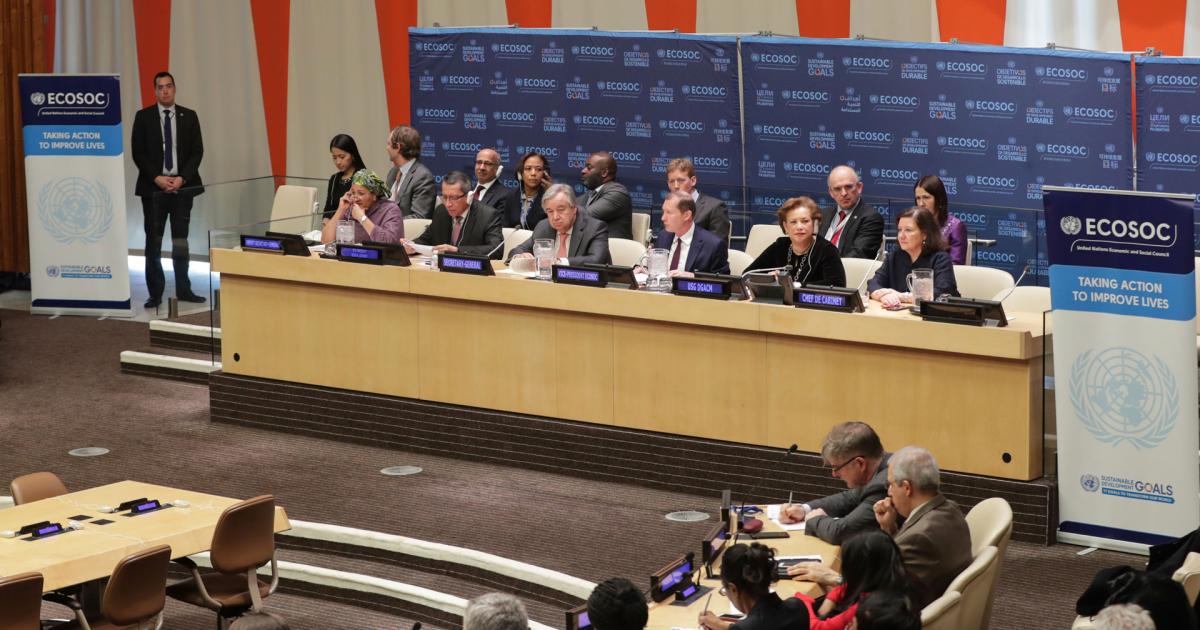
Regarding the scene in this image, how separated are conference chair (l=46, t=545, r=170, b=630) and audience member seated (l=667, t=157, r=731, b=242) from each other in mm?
4763

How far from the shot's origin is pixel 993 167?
9.59m

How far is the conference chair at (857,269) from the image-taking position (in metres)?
8.12

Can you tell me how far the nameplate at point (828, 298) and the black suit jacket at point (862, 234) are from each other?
1594 millimetres

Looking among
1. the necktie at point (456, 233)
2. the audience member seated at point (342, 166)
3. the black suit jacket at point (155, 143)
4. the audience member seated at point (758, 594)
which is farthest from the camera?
the black suit jacket at point (155, 143)

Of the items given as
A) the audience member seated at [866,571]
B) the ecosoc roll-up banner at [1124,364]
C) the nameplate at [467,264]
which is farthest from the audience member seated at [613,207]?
the audience member seated at [866,571]

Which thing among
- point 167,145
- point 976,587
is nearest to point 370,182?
point 167,145

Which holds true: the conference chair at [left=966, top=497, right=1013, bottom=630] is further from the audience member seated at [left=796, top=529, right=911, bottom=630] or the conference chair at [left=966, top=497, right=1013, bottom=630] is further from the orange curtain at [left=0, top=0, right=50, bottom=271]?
the orange curtain at [left=0, top=0, right=50, bottom=271]

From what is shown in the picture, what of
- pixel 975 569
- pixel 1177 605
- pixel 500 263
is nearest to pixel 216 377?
pixel 500 263

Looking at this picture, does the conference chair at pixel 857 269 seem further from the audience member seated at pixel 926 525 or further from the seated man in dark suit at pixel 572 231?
the audience member seated at pixel 926 525

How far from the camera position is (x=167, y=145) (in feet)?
41.2

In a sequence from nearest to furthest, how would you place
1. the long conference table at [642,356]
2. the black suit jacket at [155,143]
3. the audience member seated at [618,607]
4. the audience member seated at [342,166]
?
the audience member seated at [618,607], the long conference table at [642,356], the audience member seated at [342,166], the black suit jacket at [155,143]

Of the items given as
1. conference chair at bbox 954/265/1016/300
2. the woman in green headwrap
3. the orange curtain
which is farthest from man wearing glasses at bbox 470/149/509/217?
the orange curtain

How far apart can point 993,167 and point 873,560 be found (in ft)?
18.5

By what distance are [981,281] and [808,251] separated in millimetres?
863
